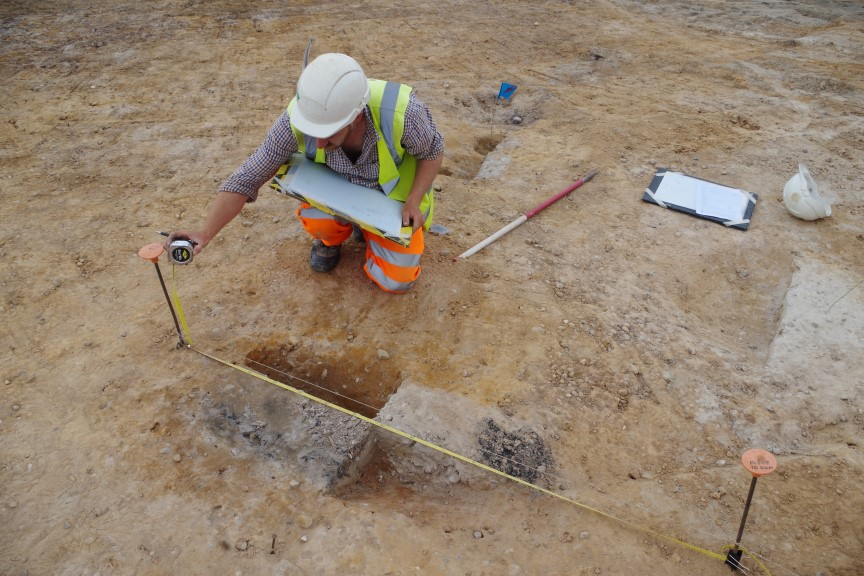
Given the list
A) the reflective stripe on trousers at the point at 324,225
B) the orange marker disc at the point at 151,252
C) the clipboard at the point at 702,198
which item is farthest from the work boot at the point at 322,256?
the clipboard at the point at 702,198

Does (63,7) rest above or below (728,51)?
above

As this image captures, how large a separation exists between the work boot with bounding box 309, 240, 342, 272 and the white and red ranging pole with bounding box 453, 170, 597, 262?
724 mm

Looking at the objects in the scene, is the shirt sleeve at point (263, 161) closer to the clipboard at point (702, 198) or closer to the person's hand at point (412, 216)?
the person's hand at point (412, 216)

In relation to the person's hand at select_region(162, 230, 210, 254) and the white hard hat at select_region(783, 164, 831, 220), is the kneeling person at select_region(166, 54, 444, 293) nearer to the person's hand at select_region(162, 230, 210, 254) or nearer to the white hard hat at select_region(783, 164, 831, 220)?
the person's hand at select_region(162, 230, 210, 254)

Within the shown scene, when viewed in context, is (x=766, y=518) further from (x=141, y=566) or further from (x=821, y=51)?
(x=821, y=51)

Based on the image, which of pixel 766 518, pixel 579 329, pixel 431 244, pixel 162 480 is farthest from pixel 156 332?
pixel 766 518

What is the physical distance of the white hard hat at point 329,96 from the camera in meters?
→ 2.48

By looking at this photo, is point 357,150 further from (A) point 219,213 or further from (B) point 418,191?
(A) point 219,213

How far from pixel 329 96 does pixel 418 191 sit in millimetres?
687

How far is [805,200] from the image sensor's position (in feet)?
13.0

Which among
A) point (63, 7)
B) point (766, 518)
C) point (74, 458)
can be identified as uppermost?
point (63, 7)

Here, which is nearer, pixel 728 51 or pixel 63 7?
pixel 728 51

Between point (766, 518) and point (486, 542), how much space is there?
3.60 ft

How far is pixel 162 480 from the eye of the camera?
238 centimetres
